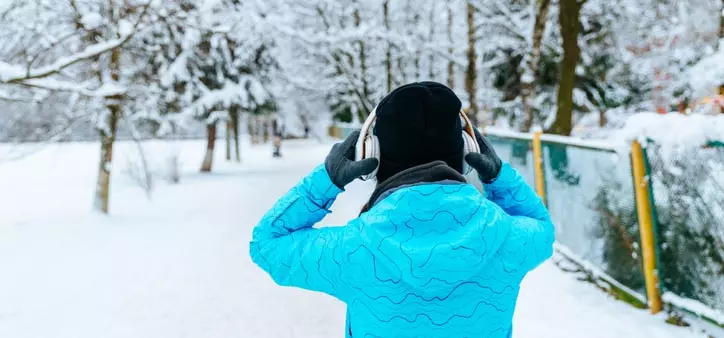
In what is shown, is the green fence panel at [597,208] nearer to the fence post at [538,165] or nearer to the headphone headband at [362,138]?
the fence post at [538,165]

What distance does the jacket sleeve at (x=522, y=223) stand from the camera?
1397 mm

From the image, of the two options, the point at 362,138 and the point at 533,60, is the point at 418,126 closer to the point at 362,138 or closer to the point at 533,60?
the point at 362,138

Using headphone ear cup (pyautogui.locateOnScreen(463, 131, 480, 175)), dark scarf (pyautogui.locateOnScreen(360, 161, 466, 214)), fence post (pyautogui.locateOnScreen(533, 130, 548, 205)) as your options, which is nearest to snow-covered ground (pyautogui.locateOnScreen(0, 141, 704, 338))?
fence post (pyautogui.locateOnScreen(533, 130, 548, 205))

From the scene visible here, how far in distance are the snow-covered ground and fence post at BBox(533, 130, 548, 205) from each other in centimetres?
117

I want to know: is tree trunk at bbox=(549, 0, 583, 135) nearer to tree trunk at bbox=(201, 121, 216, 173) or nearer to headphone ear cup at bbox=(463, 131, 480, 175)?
headphone ear cup at bbox=(463, 131, 480, 175)

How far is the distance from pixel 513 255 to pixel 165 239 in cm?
753

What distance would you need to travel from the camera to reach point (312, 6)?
2091 cm

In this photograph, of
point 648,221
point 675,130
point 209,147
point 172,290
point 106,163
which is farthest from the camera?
point 209,147

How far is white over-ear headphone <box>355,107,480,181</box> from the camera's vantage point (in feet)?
4.49

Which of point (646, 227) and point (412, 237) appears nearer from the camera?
point (412, 237)

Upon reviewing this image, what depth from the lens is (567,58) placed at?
354 inches

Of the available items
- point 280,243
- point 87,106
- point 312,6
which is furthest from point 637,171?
point 312,6

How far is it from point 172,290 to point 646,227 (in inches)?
176

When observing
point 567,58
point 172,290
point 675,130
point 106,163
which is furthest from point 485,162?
point 106,163
